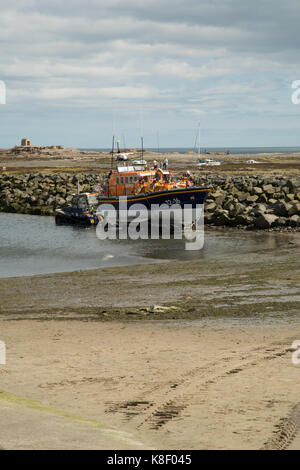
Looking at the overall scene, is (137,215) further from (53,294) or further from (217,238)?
(53,294)

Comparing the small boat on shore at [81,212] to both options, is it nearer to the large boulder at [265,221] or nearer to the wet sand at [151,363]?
the large boulder at [265,221]

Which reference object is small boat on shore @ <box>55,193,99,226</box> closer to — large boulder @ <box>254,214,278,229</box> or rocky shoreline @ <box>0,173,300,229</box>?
rocky shoreline @ <box>0,173,300,229</box>

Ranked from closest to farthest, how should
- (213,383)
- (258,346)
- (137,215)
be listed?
1. (213,383)
2. (258,346)
3. (137,215)

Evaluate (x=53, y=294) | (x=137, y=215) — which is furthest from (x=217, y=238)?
(x=53, y=294)

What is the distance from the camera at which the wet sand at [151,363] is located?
21.5ft

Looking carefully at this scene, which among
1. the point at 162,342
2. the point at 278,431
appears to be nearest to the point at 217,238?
the point at 162,342

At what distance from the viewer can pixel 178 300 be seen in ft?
50.3

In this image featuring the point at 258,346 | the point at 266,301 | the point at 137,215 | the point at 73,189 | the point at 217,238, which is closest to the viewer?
the point at 258,346

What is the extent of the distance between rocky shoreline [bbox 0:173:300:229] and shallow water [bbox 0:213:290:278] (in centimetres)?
219

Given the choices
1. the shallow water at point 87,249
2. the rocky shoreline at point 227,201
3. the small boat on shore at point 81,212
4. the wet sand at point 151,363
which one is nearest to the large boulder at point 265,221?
the rocky shoreline at point 227,201

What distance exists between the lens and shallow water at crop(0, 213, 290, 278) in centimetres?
2284

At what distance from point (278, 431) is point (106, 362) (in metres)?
3.82

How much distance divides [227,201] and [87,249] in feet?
44.0
